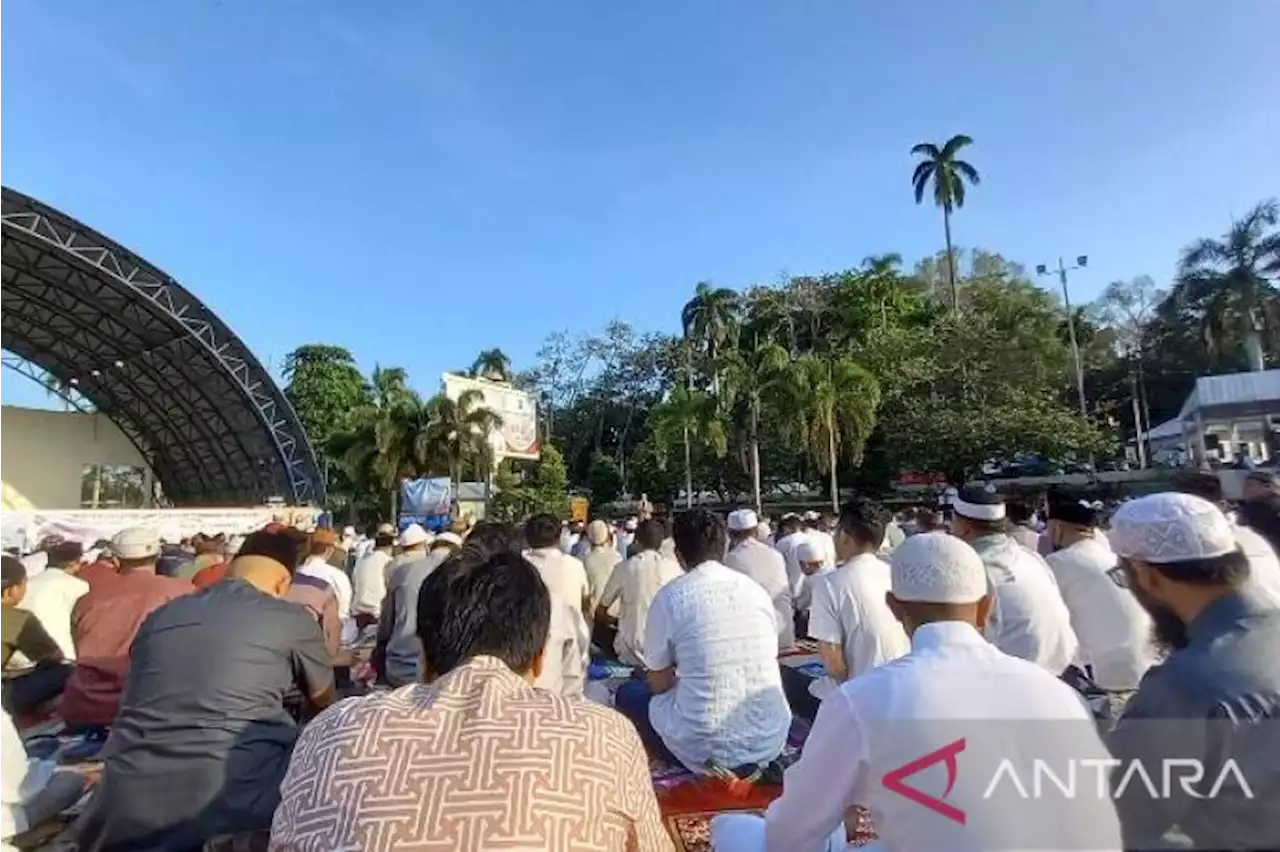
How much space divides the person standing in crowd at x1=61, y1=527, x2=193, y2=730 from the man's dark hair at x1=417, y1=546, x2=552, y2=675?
2735 millimetres

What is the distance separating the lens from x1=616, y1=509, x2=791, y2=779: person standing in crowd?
11.4 feet

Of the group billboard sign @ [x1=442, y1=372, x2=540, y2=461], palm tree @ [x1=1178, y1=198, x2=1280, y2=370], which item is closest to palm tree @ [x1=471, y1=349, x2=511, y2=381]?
billboard sign @ [x1=442, y1=372, x2=540, y2=461]

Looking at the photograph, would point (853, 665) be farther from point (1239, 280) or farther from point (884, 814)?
point (1239, 280)

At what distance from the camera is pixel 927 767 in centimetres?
147

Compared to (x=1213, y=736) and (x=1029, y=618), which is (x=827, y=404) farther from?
(x=1213, y=736)

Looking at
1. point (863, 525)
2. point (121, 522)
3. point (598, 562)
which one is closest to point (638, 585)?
point (598, 562)

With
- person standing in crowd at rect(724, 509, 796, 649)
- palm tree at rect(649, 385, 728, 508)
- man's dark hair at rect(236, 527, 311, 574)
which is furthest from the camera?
palm tree at rect(649, 385, 728, 508)

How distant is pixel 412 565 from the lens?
4.90 m

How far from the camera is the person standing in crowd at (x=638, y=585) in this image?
5734 mm

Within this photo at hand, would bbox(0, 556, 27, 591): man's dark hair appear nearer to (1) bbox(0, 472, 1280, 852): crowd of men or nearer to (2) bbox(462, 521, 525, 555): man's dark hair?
(1) bbox(0, 472, 1280, 852): crowd of men

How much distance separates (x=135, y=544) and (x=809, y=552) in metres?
5.19

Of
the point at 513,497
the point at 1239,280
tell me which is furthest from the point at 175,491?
the point at 1239,280

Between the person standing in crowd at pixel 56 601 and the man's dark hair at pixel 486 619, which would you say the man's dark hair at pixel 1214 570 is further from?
the person standing in crowd at pixel 56 601

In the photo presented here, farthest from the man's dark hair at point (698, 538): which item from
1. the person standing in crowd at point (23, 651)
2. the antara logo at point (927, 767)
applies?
A: the person standing in crowd at point (23, 651)
